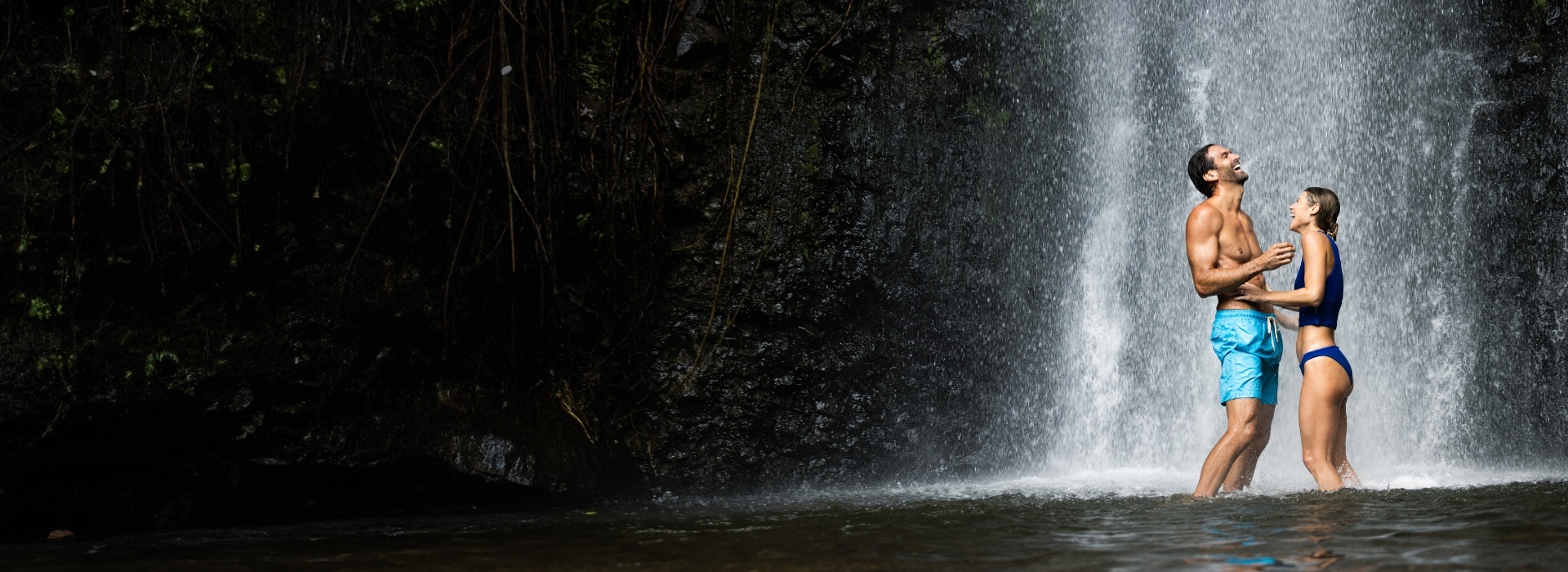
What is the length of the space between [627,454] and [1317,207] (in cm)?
371

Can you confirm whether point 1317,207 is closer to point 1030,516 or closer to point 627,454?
point 1030,516

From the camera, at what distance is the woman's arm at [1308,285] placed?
475 centimetres

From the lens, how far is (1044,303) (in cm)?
759

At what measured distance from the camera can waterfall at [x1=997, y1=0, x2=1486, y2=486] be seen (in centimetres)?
766

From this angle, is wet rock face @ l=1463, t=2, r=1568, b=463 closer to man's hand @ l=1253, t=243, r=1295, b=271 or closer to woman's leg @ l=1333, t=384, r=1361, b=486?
woman's leg @ l=1333, t=384, r=1361, b=486

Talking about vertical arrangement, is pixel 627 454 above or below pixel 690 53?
below

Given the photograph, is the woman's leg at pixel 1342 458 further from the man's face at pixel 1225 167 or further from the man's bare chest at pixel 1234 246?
the man's face at pixel 1225 167

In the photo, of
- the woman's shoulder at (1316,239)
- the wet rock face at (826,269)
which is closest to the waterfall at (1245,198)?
the wet rock face at (826,269)

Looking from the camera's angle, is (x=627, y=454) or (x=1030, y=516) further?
(x=627, y=454)

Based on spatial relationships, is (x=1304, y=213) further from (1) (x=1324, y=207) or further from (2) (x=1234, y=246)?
(2) (x=1234, y=246)

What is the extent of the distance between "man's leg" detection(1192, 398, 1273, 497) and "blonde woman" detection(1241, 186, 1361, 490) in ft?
0.65

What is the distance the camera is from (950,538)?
3.49 meters

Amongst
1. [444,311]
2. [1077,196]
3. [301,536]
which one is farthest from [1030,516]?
[1077,196]

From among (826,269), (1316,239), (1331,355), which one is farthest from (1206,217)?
(826,269)
